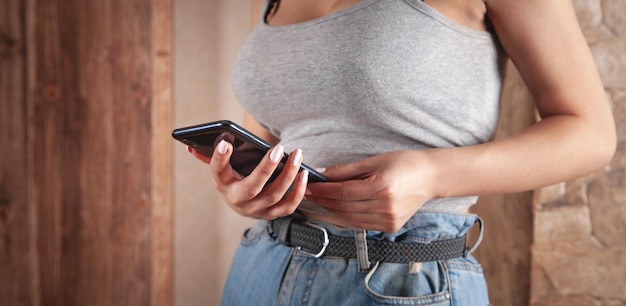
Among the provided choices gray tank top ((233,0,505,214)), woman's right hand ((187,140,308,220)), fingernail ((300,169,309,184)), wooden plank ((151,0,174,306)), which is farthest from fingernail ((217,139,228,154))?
wooden plank ((151,0,174,306))

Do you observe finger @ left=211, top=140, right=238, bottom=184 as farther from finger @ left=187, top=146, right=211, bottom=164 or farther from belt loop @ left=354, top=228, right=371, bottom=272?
belt loop @ left=354, top=228, right=371, bottom=272

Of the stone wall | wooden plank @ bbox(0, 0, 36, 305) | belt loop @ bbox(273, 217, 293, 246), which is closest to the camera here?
belt loop @ bbox(273, 217, 293, 246)

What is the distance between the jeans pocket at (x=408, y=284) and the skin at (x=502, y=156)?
0.07m

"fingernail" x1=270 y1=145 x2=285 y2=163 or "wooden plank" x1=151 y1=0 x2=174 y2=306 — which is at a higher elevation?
"fingernail" x1=270 y1=145 x2=285 y2=163

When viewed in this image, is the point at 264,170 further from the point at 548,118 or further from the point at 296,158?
the point at 548,118

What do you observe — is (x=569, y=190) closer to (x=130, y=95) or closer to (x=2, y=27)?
(x=130, y=95)

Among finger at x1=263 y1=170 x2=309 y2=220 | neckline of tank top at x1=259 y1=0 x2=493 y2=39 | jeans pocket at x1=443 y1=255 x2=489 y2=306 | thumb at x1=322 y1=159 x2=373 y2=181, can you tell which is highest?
neckline of tank top at x1=259 y1=0 x2=493 y2=39

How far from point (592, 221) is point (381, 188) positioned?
93 cm

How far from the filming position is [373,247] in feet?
2.32

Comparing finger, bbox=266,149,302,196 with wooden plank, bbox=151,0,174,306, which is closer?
finger, bbox=266,149,302,196

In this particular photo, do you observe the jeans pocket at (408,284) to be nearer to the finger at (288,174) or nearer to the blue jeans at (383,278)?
the blue jeans at (383,278)

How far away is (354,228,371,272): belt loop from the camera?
0.70m

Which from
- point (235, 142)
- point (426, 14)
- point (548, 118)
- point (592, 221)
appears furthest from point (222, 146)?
point (592, 221)

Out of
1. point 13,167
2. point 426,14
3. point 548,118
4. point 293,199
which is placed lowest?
point 13,167
